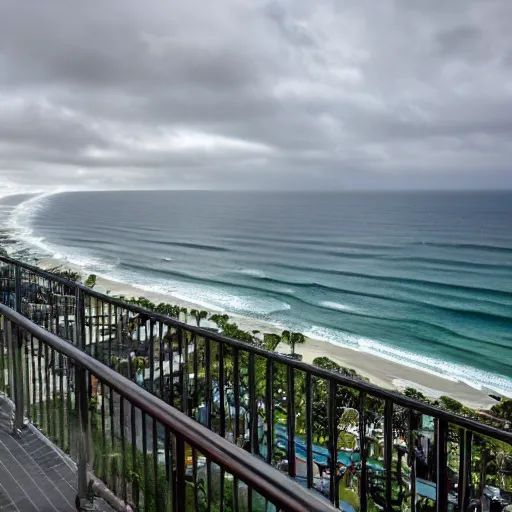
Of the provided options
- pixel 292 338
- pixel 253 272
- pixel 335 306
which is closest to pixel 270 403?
pixel 292 338

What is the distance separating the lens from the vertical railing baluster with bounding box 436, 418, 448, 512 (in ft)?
8.20

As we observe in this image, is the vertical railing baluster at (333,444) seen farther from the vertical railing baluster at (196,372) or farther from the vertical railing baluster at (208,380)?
the vertical railing baluster at (196,372)

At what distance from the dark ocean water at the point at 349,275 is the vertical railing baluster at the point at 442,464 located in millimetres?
29109

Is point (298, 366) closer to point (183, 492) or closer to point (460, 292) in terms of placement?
point (183, 492)

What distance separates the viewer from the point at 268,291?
4984cm

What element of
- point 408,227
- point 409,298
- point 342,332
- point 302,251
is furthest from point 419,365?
point 408,227

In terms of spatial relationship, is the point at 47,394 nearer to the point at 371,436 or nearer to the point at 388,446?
the point at 371,436

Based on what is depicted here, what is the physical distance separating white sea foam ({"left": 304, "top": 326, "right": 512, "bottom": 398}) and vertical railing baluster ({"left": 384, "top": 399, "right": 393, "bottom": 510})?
2840 cm

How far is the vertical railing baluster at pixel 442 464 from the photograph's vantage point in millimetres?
2498

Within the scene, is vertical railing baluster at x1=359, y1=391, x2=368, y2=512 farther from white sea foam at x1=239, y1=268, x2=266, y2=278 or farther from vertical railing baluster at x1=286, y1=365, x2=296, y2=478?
white sea foam at x1=239, y1=268, x2=266, y2=278

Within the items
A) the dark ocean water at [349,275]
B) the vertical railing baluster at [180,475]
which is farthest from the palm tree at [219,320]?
the vertical railing baluster at [180,475]

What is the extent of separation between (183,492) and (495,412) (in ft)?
78.0

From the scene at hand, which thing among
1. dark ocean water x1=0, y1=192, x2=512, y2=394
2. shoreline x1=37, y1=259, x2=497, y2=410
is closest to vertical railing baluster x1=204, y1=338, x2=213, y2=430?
shoreline x1=37, y1=259, x2=497, y2=410

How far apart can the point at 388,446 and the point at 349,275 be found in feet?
183
